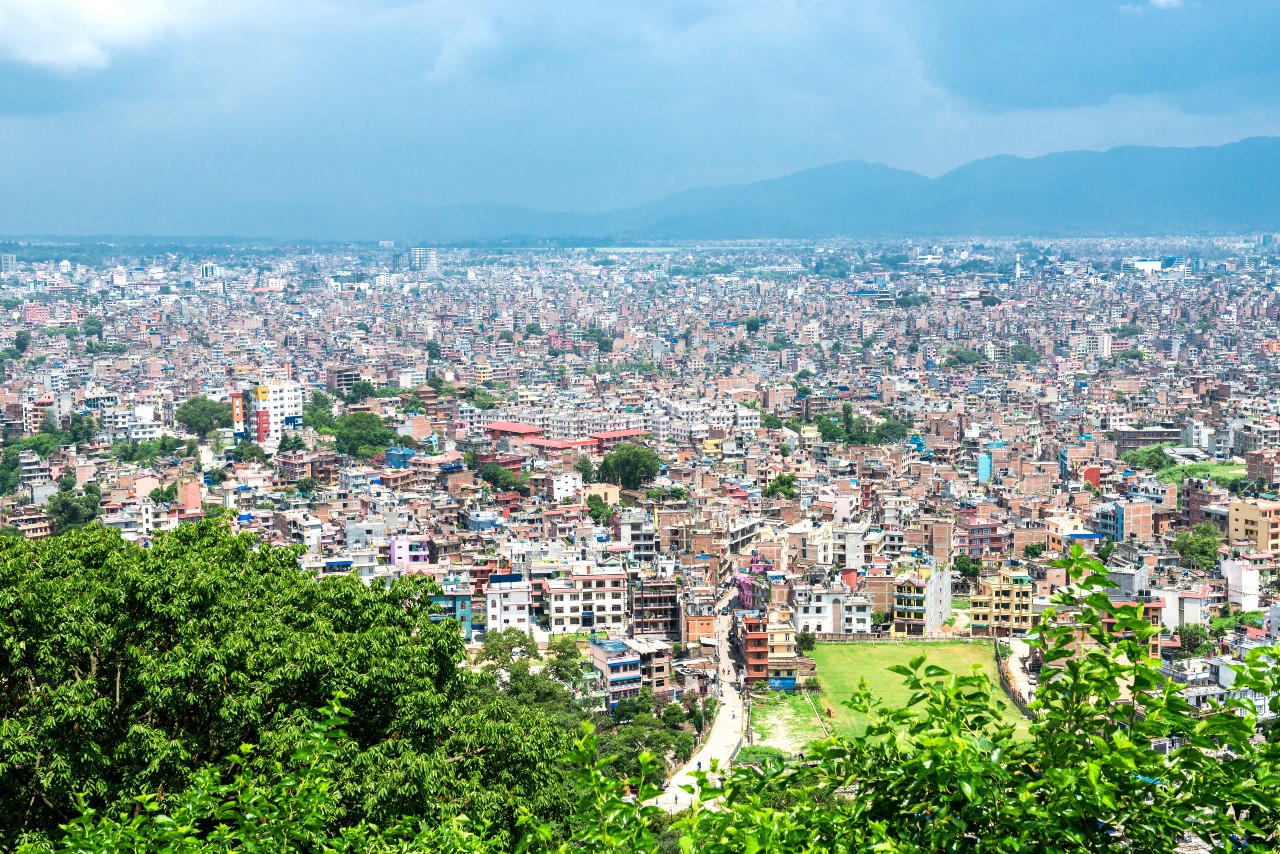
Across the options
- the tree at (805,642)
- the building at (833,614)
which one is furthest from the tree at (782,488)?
the tree at (805,642)

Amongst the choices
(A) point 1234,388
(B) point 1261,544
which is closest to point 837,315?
(A) point 1234,388

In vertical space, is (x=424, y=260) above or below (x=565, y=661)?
above

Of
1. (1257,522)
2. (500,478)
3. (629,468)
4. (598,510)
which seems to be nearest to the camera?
(1257,522)

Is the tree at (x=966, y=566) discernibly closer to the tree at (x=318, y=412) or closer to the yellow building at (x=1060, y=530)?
the yellow building at (x=1060, y=530)

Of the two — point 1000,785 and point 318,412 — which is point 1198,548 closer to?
point 1000,785

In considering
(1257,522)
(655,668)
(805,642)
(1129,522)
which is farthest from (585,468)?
(655,668)

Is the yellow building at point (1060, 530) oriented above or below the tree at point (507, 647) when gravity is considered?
below

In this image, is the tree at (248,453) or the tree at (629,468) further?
the tree at (248,453)
